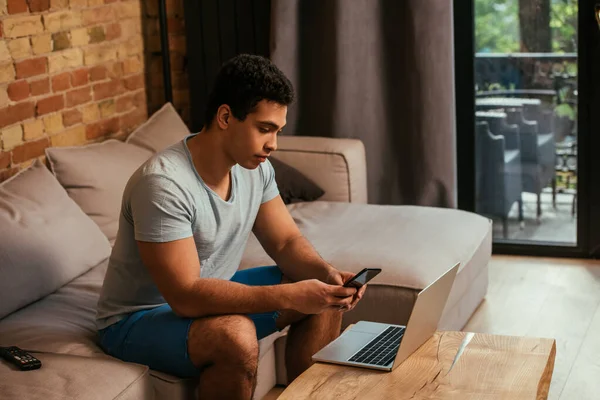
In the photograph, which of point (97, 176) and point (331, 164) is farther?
point (331, 164)

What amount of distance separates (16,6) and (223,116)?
1.25 meters

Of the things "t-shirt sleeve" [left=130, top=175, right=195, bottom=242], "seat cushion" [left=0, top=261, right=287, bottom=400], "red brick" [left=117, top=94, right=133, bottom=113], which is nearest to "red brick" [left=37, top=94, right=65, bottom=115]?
"red brick" [left=117, top=94, right=133, bottom=113]

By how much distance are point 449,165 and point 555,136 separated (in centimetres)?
50

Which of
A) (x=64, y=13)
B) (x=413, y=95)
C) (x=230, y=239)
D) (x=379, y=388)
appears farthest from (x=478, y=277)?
(x=64, y=13)

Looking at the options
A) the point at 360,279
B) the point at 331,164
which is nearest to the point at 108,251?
the point at 331,164

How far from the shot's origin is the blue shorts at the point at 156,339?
2279 mm

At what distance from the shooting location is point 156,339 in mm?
2305

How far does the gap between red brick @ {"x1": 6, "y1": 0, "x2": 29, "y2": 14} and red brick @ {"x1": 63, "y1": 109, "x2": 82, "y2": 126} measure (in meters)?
0.45

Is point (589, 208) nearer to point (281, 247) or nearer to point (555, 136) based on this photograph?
point (555, 136)

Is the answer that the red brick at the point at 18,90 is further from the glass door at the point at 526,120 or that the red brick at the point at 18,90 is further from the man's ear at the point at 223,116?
the glass door at the point at 526,120

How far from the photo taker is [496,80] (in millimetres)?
4137

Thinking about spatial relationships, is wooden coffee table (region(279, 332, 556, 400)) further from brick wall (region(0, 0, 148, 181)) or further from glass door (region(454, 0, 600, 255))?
glass door (region(454, 0, 600, 255))

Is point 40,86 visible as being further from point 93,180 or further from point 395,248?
point 395,248

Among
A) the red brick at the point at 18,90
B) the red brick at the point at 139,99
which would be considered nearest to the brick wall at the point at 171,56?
the red brick at the point at 139,99
